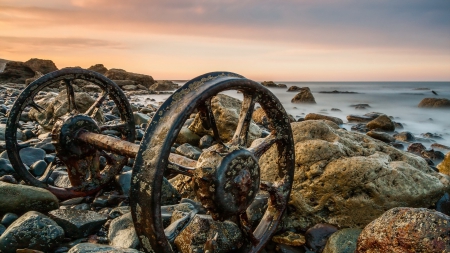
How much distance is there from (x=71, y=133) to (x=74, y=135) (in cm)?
4

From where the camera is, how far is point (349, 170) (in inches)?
141

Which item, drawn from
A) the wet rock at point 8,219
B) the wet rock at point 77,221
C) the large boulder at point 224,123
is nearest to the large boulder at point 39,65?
the large boulder at point 224,123

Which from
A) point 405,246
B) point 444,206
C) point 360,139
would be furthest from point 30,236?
point 444,206

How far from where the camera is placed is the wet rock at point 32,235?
9.61ft

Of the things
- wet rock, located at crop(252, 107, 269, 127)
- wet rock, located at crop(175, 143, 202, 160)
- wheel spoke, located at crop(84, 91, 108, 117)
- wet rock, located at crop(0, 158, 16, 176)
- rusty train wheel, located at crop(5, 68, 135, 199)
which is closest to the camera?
rusty train wheel, located at crop(5, 68, 135, 199)

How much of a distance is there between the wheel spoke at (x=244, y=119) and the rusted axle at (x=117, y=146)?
0.40 meters

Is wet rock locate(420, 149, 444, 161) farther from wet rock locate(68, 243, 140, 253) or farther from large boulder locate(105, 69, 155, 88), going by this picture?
large boulder locate(105, 69, 155, 88)

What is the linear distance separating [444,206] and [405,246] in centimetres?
178

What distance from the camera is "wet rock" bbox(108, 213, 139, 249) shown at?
10.1 ft

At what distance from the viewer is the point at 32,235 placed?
299 cm

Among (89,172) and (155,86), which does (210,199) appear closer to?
(89,172)

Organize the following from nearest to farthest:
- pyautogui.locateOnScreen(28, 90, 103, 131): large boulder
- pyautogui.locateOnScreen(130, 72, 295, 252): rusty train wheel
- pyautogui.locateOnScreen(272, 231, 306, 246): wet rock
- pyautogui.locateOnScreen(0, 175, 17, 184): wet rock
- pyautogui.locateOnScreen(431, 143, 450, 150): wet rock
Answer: pyautogui.locateOnScreen(130, 72, 295, 252): rusty train wheel → pyautogui.locateOnScreen(272, 231, 306, 246): wet rock → pyautogui.locateOnScreen(0, 175, 17, 184): wet rock → pyautogui.locateOnScreen(28, 90, 103, 131): large boulder → pyautogui.locateOnScreen(431, 143, 450, 150): wet rock

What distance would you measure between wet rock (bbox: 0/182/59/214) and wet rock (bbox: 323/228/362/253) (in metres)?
2.72

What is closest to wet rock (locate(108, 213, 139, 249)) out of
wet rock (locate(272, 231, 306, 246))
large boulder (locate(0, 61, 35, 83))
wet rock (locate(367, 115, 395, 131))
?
wet rock (locate(272, 231, 306, 246))
